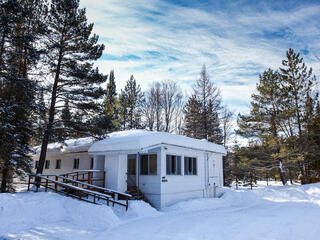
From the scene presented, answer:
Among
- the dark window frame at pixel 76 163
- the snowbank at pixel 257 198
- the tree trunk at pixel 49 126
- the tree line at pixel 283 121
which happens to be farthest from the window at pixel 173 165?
the tree line at pixel 283 121

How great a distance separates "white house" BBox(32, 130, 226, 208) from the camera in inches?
526

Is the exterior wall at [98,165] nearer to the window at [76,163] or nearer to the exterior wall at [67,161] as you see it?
the exterior wall at [67,161]

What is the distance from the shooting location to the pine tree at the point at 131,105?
113 feet

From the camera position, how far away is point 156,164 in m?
13.9

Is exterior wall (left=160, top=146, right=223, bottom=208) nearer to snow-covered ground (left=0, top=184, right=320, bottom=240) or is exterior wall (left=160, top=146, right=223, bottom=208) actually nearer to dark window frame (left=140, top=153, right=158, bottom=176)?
dark window frame (left=140, top=153, right=158, bottom=176)

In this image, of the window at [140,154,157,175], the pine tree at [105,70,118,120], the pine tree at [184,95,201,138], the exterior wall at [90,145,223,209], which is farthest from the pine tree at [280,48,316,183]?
the pine tree at [105,70,118,120]

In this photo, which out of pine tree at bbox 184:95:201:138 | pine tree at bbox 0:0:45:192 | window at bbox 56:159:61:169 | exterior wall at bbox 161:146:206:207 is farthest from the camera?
pine tree at bbox 184:95:201:138

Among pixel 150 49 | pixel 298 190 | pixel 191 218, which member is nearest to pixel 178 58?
pixel 150 49

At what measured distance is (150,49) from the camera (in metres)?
15.2

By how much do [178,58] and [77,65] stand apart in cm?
715

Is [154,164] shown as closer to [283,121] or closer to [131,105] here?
[283,121]

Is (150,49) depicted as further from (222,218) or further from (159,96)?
(159,96)

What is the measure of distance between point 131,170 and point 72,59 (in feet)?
28.7

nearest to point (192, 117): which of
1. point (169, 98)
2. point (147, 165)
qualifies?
point (169, 98)
